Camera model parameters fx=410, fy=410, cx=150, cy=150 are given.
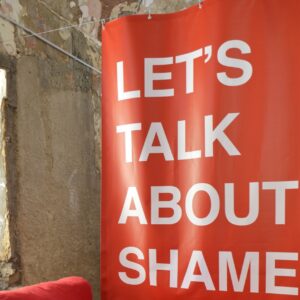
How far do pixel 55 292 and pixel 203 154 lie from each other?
2.26 ft

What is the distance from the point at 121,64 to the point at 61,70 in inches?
16.3

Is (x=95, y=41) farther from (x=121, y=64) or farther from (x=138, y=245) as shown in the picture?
(x=138, y=245)

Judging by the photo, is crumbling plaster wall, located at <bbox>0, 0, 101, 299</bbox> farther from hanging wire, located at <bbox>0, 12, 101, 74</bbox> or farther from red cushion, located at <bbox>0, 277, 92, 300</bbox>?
red cushion, located at <bbox>0, 277, 92, 300</bbox>

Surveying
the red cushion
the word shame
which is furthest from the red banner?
the red cushion

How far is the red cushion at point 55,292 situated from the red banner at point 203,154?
156mm

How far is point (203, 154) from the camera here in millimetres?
1444

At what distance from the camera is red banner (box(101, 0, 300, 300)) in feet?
4.43

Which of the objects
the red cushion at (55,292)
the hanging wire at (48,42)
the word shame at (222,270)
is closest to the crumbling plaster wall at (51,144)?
the hanging wire at (48,42)

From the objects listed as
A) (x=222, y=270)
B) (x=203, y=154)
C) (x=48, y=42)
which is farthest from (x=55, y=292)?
(x=48, y=42)

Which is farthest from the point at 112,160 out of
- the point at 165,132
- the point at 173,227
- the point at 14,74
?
the point at 14,74

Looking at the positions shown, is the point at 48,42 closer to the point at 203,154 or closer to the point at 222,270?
the point at 203,154

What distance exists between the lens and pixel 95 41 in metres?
2.11

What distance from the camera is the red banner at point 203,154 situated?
1352 millimetres

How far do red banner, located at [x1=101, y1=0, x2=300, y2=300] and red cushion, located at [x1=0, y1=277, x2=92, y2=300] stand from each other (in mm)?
156
